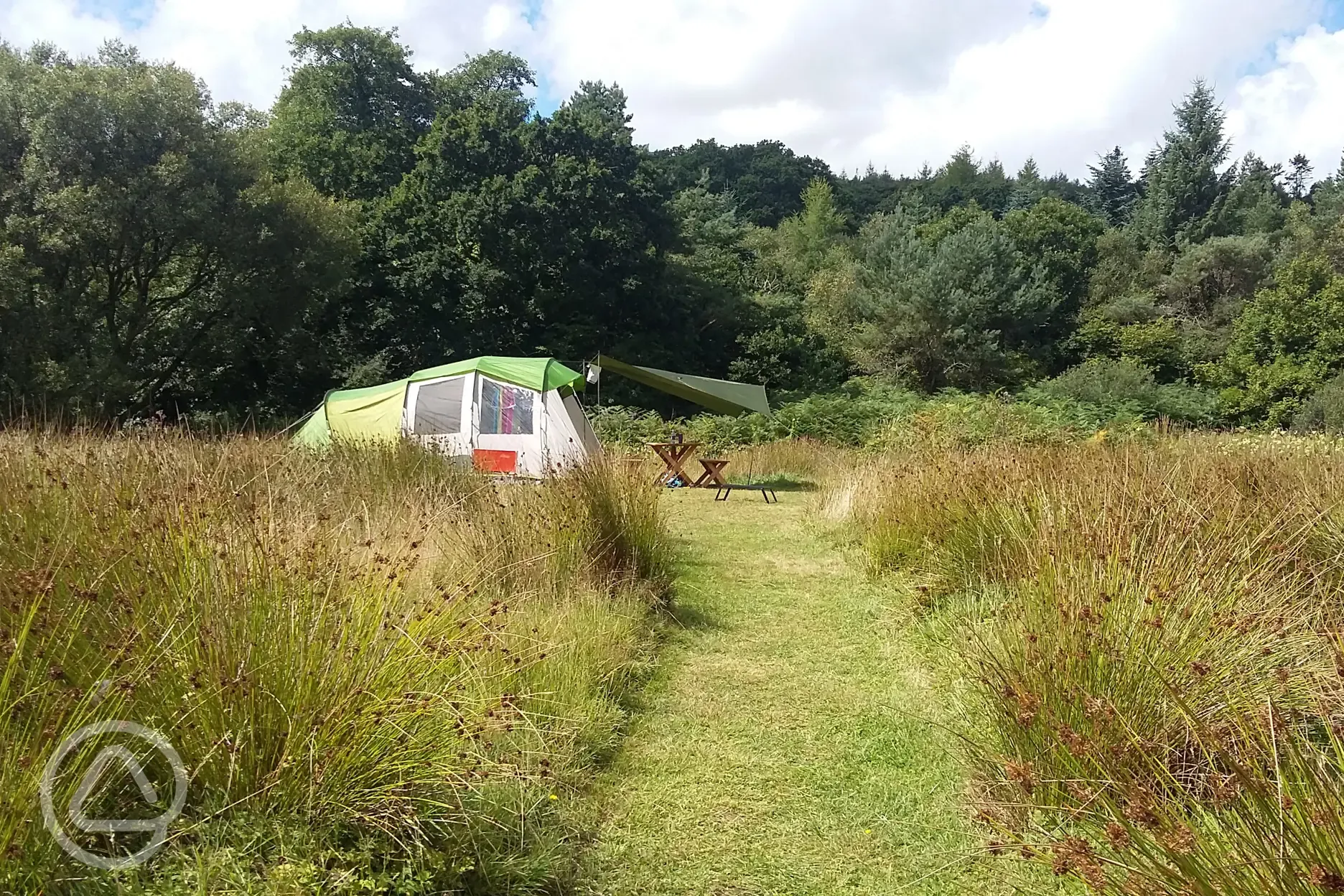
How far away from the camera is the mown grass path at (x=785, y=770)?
2.25 meters

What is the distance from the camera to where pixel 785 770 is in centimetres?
282

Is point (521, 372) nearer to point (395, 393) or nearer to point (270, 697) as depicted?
point (395, 393)

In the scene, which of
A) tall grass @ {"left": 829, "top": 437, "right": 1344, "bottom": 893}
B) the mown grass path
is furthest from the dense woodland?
tall grass @ {"left": 829, "top": 437, "right": 1344, "bottom": 893}

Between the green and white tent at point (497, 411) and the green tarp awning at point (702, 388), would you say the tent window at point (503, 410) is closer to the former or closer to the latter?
the green and white tent at point (497, 411)

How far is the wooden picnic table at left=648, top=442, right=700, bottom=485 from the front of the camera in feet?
35.2

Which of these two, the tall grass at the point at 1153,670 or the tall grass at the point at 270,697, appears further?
the tall grass at the point at 270,697

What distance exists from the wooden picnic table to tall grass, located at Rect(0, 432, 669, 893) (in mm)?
7681

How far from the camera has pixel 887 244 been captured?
29.3m

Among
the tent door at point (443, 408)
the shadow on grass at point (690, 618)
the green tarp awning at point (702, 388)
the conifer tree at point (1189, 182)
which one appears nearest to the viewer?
the shadow on grass at point (690, 618)

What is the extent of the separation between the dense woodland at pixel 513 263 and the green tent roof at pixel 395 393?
275 cm

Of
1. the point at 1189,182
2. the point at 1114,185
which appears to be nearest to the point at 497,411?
the point at 1189,182

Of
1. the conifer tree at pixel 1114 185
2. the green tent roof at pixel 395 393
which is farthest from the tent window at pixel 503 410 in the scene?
the conifer tree at pixel 1114 185

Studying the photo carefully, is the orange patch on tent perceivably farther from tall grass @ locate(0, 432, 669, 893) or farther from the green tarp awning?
tall grass @ locate(0, 432, 669, 893)

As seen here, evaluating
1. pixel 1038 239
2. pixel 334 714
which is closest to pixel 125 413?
pixel 334 714
